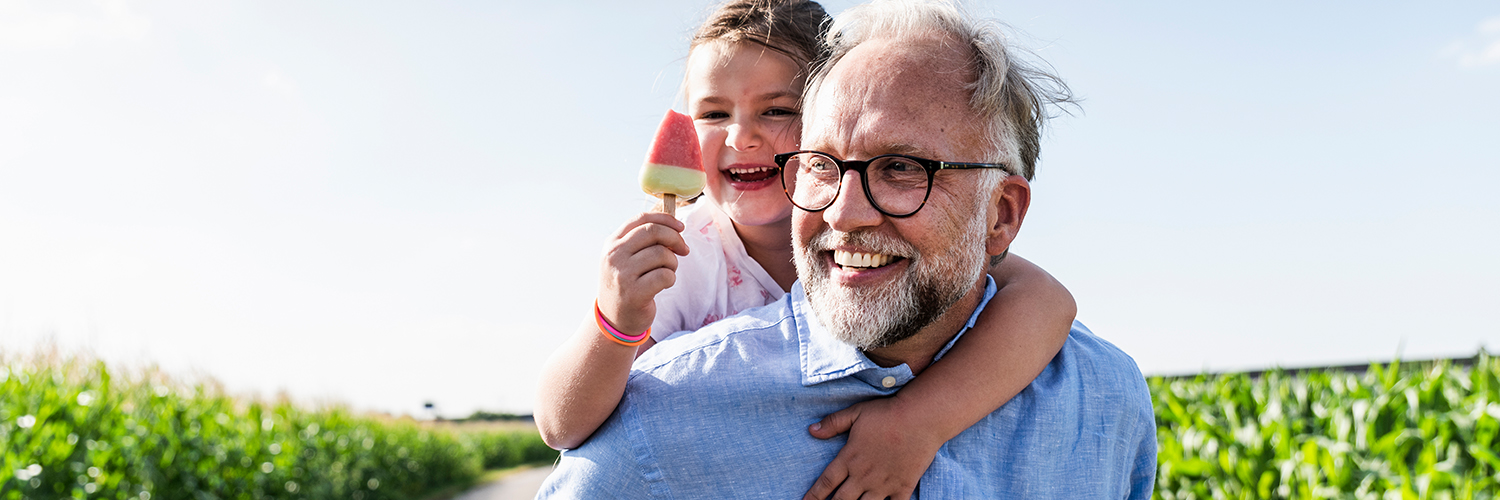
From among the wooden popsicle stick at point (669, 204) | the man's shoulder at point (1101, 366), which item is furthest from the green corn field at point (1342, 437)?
the wooden popsicle stick at point (669, 204)

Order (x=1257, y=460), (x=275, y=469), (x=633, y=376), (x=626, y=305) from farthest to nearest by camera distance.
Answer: (x=275, y=469), (x=1257, y=460), (x=633, y=376), (x=626, y=305)

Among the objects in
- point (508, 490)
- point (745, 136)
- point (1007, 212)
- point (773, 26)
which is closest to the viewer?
point (1007, 212)

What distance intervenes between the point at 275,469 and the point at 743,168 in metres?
8.04

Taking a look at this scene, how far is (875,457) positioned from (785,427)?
19cm

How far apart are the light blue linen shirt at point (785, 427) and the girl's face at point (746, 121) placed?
1.68 feet

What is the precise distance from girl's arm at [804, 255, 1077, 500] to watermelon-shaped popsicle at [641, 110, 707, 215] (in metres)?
0.68

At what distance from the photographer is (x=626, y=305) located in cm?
169

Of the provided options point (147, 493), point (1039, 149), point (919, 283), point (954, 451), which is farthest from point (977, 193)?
point (147, 493)

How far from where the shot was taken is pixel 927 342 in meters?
1.95

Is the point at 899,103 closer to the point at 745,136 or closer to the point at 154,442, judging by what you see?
the point at 745,136

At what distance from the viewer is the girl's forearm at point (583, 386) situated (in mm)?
1716

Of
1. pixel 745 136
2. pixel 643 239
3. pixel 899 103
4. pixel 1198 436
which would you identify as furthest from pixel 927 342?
pixel 1198 436

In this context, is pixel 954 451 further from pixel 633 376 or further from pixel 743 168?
pixel 743 168

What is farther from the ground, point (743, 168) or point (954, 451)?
point (743, 168)
